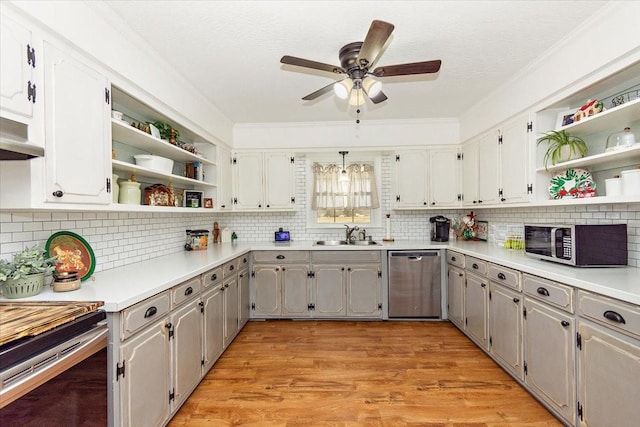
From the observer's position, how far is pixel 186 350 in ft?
6.88

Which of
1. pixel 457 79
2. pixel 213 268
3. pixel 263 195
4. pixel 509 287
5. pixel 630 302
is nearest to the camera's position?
pixel 630 302

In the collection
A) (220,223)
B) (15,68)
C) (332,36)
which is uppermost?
(332,36)

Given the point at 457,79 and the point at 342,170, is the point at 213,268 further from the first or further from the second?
the point at 457,79

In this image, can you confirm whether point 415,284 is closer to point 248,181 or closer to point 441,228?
point 441,228

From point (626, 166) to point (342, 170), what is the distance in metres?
2.84

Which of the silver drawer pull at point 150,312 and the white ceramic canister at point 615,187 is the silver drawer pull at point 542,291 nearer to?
the white ceramic canister at point 615,187

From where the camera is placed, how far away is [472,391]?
2.27 m

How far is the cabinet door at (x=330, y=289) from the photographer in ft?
12.0

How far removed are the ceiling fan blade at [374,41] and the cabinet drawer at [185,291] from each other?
6.05 feet

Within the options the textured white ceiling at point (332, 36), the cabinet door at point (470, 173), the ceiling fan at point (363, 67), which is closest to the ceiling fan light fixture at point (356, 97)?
the ceiling fan at point (363, 67)

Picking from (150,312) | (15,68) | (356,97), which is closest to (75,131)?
(15,68)

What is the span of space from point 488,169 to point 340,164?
1868mm

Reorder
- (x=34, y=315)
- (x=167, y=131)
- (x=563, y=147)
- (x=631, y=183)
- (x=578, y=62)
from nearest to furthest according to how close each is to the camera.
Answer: (x=34, y=315), (x=631, y=183), (x=578, y=62), (x=563, y=147), (x=167, y=131)

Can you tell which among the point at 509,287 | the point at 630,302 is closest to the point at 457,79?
the point at 509,287
